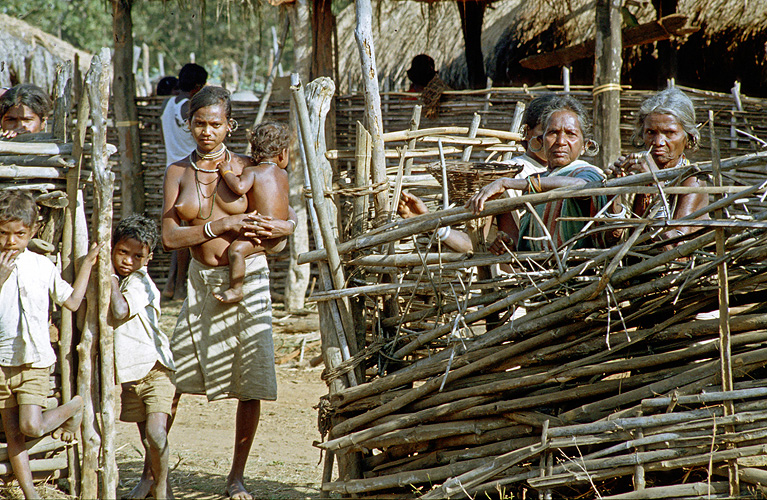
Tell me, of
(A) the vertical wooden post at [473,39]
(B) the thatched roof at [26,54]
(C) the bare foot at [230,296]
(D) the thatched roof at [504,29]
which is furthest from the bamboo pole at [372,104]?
(B) the thatched roof at [26,54]

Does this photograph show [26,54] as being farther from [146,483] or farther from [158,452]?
[158,452]

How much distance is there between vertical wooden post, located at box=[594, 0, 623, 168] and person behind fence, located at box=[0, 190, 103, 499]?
4.29 metres

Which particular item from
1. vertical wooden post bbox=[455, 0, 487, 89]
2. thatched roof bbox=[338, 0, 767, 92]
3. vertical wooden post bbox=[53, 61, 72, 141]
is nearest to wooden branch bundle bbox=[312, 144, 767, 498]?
vertical wooden post bbox=[53, 61, 72, 141]

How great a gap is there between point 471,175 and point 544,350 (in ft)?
2.64

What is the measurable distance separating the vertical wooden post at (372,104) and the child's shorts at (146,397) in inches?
54.5

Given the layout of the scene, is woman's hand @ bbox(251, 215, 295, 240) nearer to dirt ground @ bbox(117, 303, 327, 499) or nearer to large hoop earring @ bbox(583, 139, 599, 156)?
dirt ground @ bbox(117, 303, 327, 499)

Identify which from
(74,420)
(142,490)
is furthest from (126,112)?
(142,490)

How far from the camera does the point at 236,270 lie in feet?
12.0

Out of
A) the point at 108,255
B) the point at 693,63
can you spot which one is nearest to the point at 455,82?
the point at 693,63

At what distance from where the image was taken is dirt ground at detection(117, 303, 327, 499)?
13.0 feet

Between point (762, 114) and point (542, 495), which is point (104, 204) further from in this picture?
point (762, 114)

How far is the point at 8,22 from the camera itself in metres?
11.2

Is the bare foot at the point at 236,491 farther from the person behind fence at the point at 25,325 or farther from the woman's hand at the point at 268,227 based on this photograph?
the woman's hand at the point at 268,227

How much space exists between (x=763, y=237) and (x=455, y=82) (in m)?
8.01
